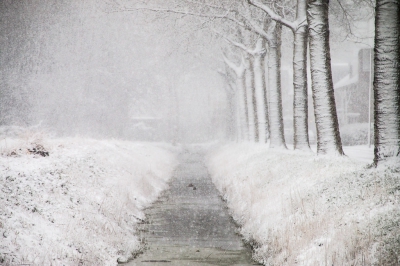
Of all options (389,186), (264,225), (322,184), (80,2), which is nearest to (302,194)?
(322,184)

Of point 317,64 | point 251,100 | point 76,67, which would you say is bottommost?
point 251,100

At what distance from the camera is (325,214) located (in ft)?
22.5

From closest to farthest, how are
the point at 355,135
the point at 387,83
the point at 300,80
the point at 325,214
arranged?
the point at 325,214, the point at 387,83, the point at 300,80, the point at 355,135

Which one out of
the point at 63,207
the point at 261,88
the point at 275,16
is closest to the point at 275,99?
the point at 261,88

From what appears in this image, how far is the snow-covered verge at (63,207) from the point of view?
6195 mm

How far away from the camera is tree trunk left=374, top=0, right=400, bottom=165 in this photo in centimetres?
814

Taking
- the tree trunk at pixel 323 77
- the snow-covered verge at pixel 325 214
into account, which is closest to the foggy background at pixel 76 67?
the tree trunk at pixel 323 77

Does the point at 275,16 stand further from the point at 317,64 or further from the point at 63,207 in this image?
the point at 63,207

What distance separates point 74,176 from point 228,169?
29.6 feet

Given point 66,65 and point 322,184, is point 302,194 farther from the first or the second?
point 66,65

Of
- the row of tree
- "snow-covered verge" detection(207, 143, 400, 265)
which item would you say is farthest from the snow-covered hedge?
"snow-covered verge" detection(207, 143, 400, 265)

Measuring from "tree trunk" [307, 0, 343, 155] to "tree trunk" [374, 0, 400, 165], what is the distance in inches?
116

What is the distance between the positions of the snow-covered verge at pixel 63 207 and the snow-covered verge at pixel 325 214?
9.65 feet

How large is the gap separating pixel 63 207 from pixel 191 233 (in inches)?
130
